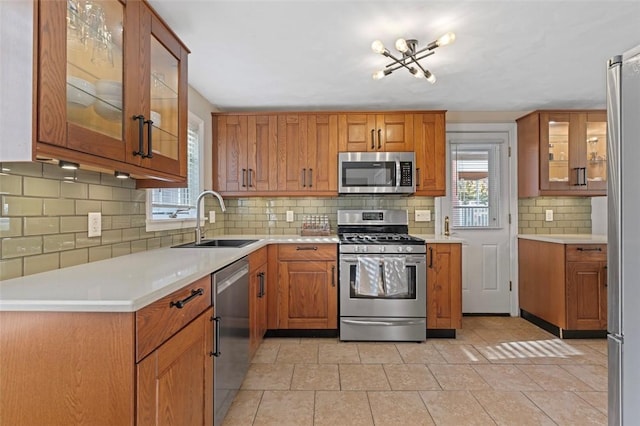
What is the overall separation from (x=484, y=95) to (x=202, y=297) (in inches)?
122

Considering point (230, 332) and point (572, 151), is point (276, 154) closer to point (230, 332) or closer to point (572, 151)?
point (230, 332)

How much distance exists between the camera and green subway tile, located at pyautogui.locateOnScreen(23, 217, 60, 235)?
52.3 inches

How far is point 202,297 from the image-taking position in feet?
4.98

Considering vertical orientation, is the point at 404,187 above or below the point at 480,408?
above

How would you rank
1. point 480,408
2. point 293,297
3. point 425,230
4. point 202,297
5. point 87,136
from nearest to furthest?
point 87,136 < point 202,297 < point 480,408 < point 293,297 < point 425,230

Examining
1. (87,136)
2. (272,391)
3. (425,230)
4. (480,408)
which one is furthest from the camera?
(425,230)

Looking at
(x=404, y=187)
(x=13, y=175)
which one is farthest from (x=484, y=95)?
(x=13, y=175)

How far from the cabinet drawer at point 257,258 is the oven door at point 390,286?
79 centimetres

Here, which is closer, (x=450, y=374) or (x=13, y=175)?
(x=13, y=175)

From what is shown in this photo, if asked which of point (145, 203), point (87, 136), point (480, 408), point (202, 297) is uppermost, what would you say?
point (87, 136)

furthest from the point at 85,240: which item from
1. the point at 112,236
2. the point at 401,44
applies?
the point at 401,44

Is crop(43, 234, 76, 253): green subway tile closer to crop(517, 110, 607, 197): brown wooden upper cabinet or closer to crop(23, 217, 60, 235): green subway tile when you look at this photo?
crop(23, 217, 60, 235): green subway tile

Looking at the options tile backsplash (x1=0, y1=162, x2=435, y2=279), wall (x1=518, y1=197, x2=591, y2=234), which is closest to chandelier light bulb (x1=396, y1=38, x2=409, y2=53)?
tile backsplash (x1=0, y1=162, x2=435, y2=279)

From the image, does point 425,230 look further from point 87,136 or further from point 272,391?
point 87,136
